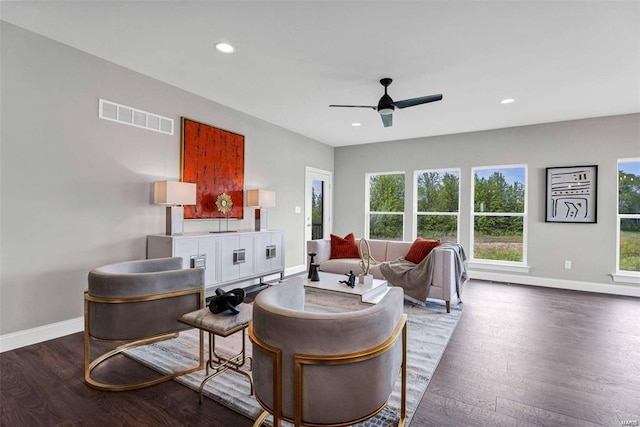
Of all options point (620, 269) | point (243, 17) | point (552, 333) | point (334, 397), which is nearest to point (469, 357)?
point (552, 333)

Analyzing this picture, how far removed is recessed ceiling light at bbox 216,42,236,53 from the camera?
280 cm

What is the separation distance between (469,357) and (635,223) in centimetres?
409

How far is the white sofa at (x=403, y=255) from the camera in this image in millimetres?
3682

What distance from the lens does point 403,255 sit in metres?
4.68

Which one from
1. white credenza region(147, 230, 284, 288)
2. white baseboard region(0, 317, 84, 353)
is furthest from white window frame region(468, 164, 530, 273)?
white baseboard region(0, 317, 84, 353)

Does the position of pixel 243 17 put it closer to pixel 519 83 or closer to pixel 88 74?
pixel 88 74

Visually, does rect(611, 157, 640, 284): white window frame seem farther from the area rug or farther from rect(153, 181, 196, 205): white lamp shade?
rect(153, 181, 196, 205): white lamp shade

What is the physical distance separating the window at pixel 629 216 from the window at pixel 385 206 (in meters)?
3.31

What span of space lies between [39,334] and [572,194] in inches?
273

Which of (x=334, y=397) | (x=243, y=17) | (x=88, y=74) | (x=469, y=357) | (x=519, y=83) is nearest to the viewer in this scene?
(x=334, y=397)

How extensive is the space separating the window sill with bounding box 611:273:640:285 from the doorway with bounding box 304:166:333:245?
15.9ft

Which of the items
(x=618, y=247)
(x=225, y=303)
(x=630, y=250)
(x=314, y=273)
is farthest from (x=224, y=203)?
(x=630, y=250)

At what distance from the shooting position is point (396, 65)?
3.14 metres

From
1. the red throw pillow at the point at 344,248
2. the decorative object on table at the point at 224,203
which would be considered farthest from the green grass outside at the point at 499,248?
the decorative object on table at the point at 224,203
